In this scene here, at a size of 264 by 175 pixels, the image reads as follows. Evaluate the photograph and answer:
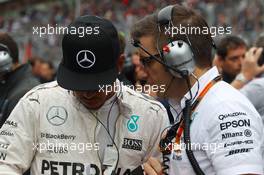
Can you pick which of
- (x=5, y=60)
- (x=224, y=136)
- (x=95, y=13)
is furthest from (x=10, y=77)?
(x=95, y=13)

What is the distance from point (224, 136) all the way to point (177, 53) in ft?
1.29

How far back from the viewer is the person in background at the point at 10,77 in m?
4.00

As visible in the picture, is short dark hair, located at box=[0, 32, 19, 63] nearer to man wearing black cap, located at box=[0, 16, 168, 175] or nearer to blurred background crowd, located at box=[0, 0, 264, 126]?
blurred background crowd, located at box=[0, 0, 264, 126]

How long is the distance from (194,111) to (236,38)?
372cm

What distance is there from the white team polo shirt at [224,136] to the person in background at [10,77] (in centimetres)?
197

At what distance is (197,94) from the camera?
2305 mm

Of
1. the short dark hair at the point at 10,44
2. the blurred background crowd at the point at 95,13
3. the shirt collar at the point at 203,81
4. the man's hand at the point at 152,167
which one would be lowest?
the man's hand at the point at 152,167

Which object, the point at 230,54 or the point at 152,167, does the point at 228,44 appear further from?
the point at 152,167

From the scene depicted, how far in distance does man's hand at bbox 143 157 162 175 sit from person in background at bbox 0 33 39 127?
64.2 inches

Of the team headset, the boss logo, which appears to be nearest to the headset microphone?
the team headset

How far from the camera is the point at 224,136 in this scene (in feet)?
6.93

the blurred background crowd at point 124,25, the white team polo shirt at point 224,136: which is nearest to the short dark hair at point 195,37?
the white team polo shirt at point 224,136

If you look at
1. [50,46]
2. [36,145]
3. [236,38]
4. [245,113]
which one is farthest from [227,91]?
[50,46]

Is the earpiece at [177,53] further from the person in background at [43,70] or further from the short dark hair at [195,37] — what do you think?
the person in background at [43,70]
